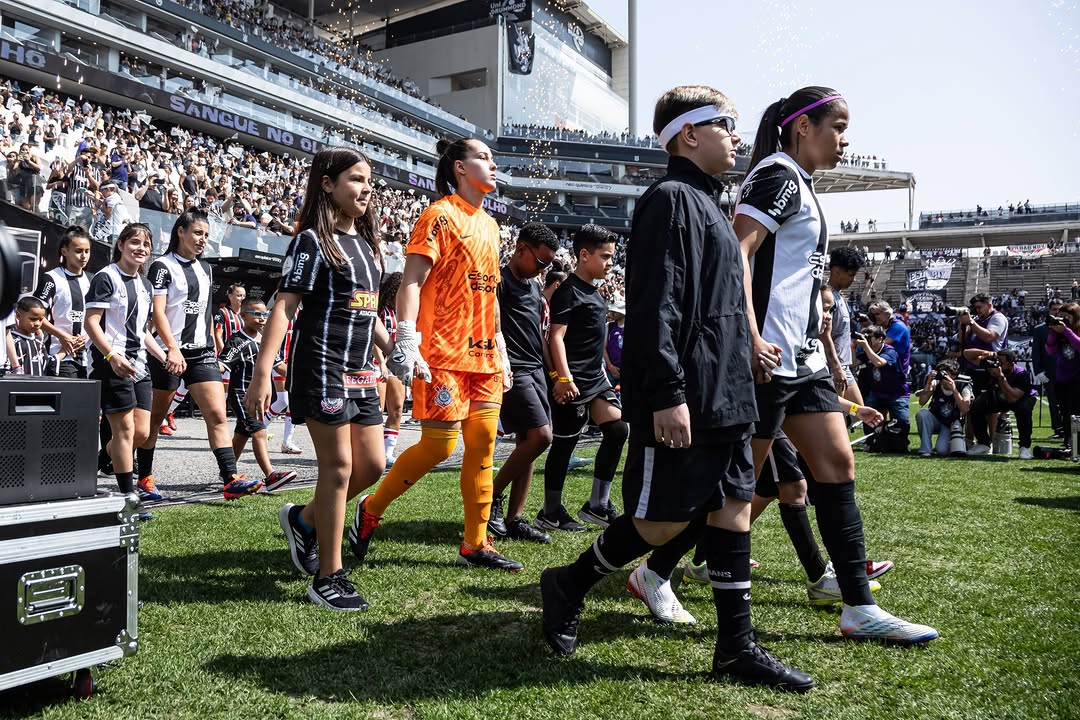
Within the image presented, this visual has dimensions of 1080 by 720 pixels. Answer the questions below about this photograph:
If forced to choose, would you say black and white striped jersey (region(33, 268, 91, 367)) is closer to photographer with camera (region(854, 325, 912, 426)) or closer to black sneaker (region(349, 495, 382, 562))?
black sneaker (region(349, 495, 382, 562))

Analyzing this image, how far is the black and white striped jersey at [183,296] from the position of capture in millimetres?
5457

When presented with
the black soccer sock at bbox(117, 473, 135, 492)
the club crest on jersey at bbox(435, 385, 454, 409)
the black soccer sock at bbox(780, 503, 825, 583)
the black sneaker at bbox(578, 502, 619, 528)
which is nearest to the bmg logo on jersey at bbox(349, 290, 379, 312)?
the club crest on jersey at bbox(435, 385, 454, 409)

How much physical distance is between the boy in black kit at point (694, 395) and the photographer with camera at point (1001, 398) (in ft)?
31.1

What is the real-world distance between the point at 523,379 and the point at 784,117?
7.36 ft

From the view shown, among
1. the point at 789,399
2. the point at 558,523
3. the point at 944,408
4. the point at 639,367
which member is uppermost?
the point at 639,367

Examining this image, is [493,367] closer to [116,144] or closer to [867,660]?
[867,660]

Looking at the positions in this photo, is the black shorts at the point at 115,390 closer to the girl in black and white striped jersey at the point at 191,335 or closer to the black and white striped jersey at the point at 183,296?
the girl in black and white striped jersey at the point at 191,335

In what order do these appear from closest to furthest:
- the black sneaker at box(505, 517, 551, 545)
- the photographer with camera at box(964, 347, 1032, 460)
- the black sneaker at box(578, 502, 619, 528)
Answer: the black sneaker at box(505, 517, 551, 545) < the black sneaker at box(578, 502, 619, 528) < the photographer with camera at box(964, 347, 1032, 460)

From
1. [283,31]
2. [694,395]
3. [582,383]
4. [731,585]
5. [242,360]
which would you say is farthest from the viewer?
[283,31]

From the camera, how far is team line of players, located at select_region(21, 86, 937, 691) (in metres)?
2.51

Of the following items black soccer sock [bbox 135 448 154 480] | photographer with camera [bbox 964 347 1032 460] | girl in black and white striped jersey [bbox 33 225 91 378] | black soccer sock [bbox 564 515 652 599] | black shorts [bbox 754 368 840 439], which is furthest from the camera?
photographer with camera [bbox 964 347 1032 460]

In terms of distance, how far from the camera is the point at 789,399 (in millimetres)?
2955

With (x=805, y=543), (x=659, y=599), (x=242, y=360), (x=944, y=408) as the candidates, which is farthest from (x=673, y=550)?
(x=944, y=408)

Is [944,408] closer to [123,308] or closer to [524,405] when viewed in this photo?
[524,405]
